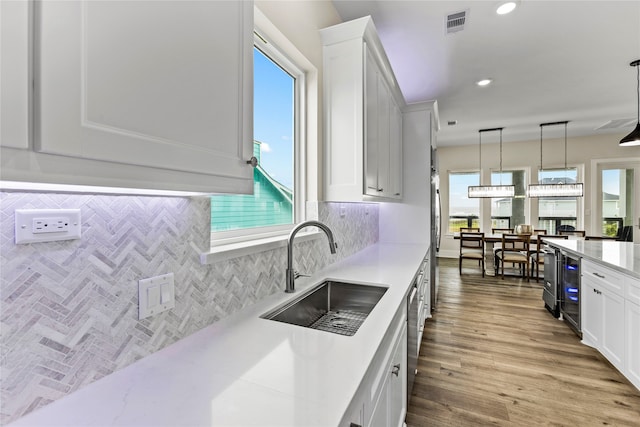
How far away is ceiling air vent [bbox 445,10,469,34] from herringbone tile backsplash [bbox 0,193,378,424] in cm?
263

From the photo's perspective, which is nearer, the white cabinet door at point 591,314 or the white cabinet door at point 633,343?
the white cabinet door at point 633,343

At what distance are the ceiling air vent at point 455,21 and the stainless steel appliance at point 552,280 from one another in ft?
9.06

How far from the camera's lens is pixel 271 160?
179cm

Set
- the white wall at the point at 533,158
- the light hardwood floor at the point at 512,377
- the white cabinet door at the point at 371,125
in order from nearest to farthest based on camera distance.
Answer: the light hardwood floor at the point at 512,377, the white cabinet door at the point at 371,125, the white wall at the point at 533,158

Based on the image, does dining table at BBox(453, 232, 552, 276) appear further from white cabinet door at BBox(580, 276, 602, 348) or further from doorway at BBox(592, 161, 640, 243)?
white cabinet door at BBox(580, 276, 602, 348)

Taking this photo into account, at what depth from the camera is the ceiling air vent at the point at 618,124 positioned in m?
5.30

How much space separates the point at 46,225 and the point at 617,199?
9.01 m

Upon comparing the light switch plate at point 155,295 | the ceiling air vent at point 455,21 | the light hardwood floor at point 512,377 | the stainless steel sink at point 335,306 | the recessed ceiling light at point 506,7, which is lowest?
the light hardwood floor at point 512,377

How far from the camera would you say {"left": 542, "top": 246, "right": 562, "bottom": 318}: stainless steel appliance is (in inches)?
139

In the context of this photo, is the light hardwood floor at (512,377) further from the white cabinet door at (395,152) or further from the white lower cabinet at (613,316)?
the white cabinet door at (395,152)

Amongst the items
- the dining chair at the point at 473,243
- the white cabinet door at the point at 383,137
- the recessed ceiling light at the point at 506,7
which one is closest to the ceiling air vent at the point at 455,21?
the recessed ceiling light at the point at 506,7

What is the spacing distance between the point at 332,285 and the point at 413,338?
609 mm

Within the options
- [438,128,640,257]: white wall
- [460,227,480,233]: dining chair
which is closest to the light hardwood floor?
[460,227,480,233]: dining chair

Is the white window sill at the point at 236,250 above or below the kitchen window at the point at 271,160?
below
